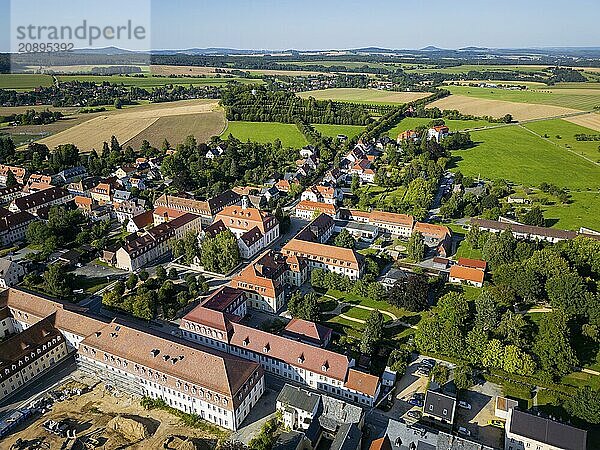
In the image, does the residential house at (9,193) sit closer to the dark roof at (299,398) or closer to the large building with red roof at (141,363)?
the large building with red roof at (141,363)

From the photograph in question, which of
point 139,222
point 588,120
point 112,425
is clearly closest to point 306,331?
point 112,425

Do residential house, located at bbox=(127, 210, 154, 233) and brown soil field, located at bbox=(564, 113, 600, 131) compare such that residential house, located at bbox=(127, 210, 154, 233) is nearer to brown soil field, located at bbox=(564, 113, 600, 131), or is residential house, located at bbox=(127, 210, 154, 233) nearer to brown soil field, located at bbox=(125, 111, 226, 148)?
brown soil field, located at bbox=(125, 111, 226, 148)

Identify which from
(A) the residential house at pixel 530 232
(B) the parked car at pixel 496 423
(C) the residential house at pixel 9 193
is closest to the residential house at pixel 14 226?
(C) the residential house at pixel 9 193

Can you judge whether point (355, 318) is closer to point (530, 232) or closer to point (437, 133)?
point (530, 232)

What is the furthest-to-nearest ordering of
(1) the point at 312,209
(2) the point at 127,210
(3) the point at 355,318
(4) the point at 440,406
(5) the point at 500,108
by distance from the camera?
1. (5) the point at 500,108
2. (1) the point at 312,209
3. (2) the point at 127,210
4. (3) the point at 355,318
5. (4) the point at 440,406

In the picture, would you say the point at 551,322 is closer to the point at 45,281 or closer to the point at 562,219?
the point at 562,219
